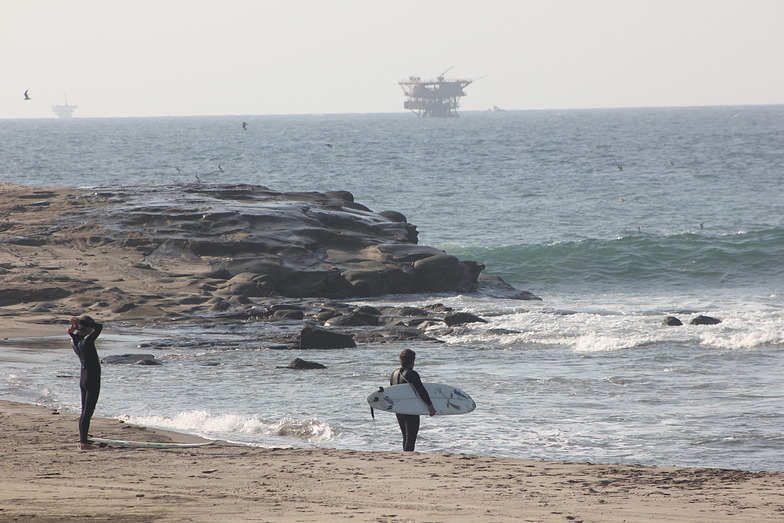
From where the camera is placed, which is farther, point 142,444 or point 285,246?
point 285,246

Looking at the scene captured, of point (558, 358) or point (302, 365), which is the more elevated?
point (302, 365)

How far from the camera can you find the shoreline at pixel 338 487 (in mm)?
7871

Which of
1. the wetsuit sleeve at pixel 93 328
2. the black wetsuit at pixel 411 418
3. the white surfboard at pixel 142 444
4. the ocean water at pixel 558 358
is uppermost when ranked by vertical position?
the wetsuit sleeve at pixel 93 328

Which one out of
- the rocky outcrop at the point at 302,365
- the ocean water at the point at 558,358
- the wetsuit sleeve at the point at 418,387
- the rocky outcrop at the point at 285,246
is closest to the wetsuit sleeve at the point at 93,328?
the ocean water at the point at 558,358

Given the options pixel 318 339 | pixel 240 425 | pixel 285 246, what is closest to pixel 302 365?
pixel 318 339

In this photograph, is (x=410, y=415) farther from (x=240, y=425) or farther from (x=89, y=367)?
(x=89, y=367)

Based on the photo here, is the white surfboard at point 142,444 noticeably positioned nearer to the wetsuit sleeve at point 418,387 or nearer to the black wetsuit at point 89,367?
the black wetsuit at point 89,367

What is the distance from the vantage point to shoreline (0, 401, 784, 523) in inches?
310

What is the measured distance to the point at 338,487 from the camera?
900 cm

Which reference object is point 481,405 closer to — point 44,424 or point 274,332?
point 44,424

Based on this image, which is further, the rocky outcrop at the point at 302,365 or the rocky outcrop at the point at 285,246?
the rocky outcrop at the point at 285,246

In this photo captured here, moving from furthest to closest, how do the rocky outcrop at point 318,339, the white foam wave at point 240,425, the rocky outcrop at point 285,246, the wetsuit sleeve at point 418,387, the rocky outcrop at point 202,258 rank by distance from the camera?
1. the rocky outcrop at point 285,246
2. the rocky outcrop at point 202,258
3. the rocky outcrop at point 318,339
4. the white foam wave at point 240,425
5. the wetsuit sleeve at point 418,387

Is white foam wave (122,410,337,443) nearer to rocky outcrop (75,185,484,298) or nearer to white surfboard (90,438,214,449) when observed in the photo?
white surfboard (90,438,214,449)

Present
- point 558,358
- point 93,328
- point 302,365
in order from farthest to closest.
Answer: point 558,358
point 302,365
point 93,328
